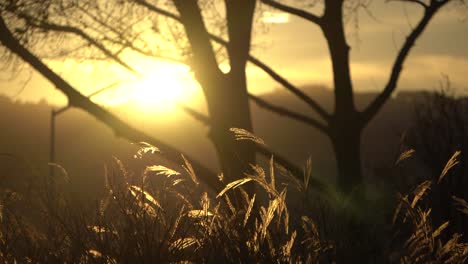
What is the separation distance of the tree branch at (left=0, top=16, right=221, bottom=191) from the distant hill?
108 feet

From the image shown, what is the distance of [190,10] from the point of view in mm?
6371

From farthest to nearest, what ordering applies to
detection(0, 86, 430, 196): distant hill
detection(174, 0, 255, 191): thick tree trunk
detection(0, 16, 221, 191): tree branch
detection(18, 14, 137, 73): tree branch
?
detection(0, 86, 430, 196): distant hill → detection(18, 14, 137, 73): tree branch → detection(174, 0, 255, 191): thick tree trunk → detection(0, 16, 221, 191): tree branch

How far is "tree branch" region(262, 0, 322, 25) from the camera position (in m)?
8.02

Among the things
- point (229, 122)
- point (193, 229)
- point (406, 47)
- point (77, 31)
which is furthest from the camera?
point (406, 47)

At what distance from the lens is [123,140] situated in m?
61.0

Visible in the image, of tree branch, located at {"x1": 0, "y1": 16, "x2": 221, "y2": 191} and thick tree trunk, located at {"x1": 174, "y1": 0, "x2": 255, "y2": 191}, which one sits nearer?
tree branch, located at {"x1": 0, "y1": 16, "x2": 221, "y2": 191}

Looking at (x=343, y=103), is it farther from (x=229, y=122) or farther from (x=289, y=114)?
(x=229, y=122)

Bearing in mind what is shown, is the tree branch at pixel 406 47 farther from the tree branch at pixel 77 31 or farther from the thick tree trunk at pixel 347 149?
the tree branch at pixel 77 31

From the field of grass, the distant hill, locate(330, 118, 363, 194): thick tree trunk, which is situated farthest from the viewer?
the distant hill

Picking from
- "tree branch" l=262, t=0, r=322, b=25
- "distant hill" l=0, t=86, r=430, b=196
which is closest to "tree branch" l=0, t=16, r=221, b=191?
"tree branch" l=262, t=0, r=322, b=25

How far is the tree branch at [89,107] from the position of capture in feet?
20.4

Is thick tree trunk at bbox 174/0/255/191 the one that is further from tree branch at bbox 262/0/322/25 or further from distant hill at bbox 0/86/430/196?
distant hill at bbox 0/86/430/196

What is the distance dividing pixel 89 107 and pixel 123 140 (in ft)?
181

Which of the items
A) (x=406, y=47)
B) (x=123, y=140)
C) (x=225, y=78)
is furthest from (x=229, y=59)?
(x=123, y=140)
